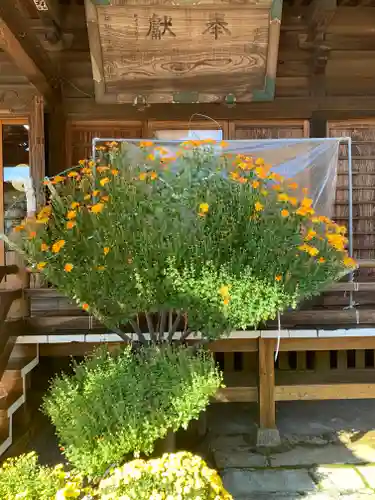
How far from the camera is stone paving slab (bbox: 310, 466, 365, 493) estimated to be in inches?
176

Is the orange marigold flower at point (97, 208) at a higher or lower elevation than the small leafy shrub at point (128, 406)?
higher

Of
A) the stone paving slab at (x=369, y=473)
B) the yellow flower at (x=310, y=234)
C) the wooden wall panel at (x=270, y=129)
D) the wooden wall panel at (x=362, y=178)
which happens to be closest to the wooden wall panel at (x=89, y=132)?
the wooden wall panel at (x=270, y=129)

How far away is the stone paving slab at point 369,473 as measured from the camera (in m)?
4.56

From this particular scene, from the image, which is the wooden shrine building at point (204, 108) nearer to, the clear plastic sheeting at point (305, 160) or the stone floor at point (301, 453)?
the stone floor at point (301, 453)

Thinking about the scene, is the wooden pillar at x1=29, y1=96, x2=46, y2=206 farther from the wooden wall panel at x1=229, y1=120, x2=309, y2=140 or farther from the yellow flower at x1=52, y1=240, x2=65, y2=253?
the yellow flower at x1=52, y1=240, x2=65, y2=253

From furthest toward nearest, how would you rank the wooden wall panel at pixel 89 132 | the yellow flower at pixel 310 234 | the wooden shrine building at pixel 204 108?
the wooden wall panel at pixel 89 132
the wooden shrine building at pixel 204 108
the yellow flower at pixel 310 234

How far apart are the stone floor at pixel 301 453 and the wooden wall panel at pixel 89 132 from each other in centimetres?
398

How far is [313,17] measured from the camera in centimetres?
670

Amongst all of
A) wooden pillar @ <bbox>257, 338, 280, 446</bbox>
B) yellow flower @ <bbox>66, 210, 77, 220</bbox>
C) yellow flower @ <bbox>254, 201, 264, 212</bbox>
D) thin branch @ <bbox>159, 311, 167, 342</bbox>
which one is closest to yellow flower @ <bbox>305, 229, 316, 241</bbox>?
yellow flower @ <bbox>254, 201, 264, 212</bbox>

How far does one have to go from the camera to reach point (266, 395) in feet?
17.7

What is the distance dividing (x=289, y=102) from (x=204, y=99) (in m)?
1.38

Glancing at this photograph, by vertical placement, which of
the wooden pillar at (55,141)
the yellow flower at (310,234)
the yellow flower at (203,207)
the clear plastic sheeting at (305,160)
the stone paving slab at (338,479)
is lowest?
the stone paving slab at (338,479)

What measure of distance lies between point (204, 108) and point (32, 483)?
5.42 metres

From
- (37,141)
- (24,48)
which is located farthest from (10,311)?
(24,48)
